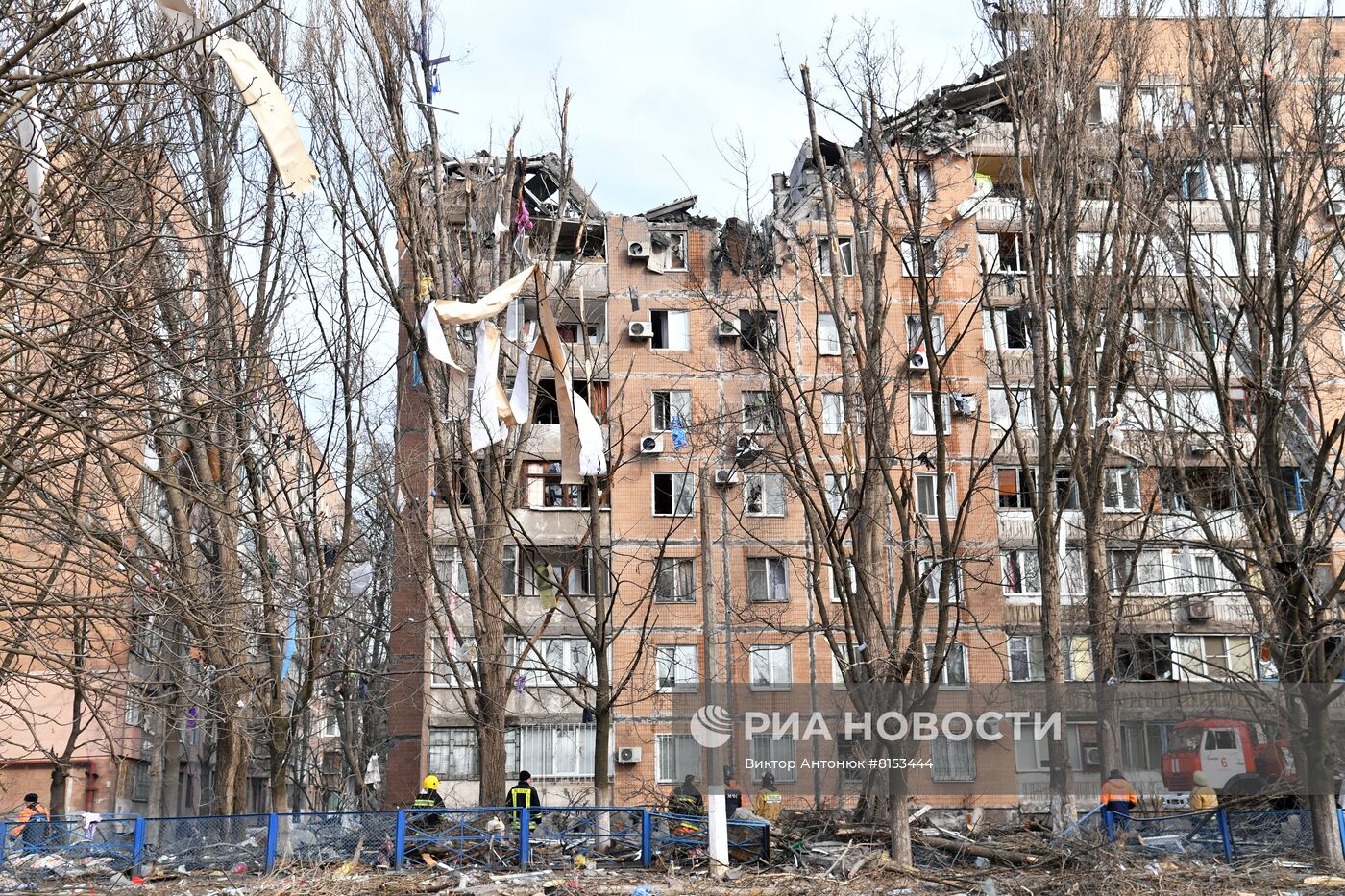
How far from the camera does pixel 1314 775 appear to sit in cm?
1505

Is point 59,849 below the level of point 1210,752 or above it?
below

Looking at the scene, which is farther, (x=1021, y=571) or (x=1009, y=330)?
(x=1009, y=330)

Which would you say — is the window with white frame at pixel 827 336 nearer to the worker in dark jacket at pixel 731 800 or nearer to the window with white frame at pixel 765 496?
the window with white frame at pixel 765 496

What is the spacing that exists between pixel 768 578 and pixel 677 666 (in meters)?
3.10

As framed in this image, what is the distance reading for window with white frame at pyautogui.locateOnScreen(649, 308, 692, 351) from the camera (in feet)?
107

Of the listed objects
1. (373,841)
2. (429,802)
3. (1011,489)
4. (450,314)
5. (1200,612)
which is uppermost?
(1011,489)

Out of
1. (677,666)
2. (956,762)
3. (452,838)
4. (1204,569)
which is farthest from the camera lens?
(1204,569)

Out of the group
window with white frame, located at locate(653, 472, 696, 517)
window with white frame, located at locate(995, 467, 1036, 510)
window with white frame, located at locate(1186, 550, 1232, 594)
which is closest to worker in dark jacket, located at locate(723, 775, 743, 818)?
window with white frame, located at locate(653, 472, 696, 517)

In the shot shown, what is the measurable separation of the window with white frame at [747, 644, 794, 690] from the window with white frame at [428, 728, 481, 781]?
6646 mm

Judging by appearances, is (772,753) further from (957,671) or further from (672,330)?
(672,330)

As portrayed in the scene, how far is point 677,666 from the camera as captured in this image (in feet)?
97.7

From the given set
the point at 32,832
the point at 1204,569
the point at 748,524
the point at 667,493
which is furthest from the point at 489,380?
the point at 1204,569

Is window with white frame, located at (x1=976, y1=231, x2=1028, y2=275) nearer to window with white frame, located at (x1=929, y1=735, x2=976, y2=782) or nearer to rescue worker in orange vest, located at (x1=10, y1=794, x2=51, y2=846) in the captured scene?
window with white frame, located at (x1=929, y1=735, x2=976, y2=782)

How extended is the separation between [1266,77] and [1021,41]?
4401 millimetres
